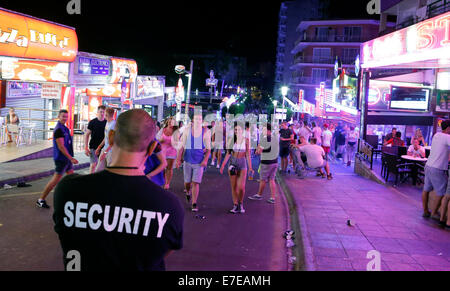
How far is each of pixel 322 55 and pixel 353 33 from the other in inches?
214

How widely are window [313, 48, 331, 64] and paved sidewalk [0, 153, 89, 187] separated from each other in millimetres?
51377

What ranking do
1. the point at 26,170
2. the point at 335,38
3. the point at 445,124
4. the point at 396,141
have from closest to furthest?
1. the point at 445,124
2. the point at 26,170
3. the point at 396,141
4. the point at 335,38

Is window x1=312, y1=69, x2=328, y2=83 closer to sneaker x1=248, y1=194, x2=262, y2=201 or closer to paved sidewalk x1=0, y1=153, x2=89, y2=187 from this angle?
paved sidewalk x1=0, y1=153, x2=89, y2=187

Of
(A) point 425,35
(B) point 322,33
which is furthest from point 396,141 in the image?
(B) point 322,33

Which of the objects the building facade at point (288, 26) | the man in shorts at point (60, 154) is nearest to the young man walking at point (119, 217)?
the man in shorts at point (60, 154)

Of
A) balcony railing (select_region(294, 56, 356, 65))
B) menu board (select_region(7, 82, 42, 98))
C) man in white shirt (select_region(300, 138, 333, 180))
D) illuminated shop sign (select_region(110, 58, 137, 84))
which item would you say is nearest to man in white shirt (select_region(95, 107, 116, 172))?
man in white shirt (select_region(300, 138, 333, 180))

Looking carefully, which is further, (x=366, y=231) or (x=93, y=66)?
(x=93, y=66)

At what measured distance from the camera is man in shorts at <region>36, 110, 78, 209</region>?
7883 millimetres

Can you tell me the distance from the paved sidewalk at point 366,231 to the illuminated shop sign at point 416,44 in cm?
378

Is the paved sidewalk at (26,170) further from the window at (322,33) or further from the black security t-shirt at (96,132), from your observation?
the window at (322,33)

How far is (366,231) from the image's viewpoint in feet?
23.4

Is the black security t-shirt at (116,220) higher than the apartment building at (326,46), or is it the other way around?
the apartment building at (326,46)

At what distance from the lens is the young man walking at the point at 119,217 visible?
208cm

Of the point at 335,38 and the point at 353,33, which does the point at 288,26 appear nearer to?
the point at 335,38
